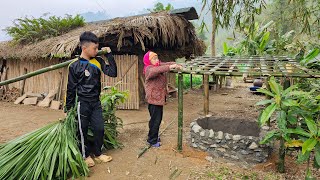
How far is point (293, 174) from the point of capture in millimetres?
3969

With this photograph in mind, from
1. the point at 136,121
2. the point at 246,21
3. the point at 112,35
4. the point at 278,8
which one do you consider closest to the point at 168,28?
the point at 112,35

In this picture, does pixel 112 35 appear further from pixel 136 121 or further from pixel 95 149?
pixel 95 149

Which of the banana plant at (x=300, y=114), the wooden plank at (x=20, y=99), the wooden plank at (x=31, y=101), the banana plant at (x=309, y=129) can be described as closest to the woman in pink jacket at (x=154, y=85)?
the banana plant at (x=300, y=114)

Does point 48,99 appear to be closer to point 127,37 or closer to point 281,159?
point 127,37

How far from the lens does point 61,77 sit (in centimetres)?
930

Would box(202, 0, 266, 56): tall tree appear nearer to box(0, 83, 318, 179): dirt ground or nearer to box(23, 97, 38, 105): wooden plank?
box(0, 83, 318, 179): dirt ground

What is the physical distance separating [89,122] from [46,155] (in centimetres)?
86

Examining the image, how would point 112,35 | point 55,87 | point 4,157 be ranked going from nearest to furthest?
point 4,157 → point 112,35 → point 55,87

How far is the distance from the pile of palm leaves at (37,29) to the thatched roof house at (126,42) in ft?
1.18

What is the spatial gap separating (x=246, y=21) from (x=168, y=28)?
399 cm

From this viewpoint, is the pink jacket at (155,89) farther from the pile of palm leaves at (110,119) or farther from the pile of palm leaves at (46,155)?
the pile of palm leaves at (46,155)

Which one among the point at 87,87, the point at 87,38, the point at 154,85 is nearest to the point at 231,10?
the point at 154,85

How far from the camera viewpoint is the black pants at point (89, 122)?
4031mm

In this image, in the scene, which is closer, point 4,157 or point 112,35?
point 4,157
